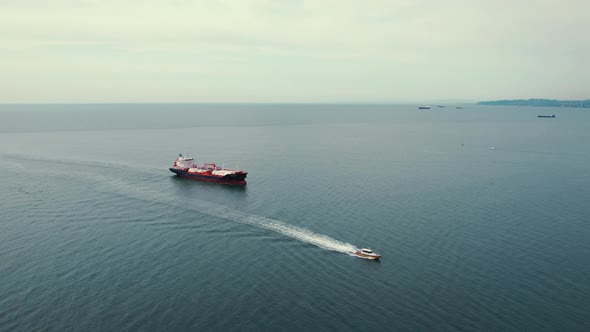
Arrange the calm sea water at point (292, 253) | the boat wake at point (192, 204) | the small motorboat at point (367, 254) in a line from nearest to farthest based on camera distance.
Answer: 1. the calm sea water at point (292, 253)
2. the small motorboat at point (367, 254)
3. the boat wake at point (192, 204)

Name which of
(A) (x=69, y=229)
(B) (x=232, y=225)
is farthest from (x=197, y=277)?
(A) (x=69, y=229)

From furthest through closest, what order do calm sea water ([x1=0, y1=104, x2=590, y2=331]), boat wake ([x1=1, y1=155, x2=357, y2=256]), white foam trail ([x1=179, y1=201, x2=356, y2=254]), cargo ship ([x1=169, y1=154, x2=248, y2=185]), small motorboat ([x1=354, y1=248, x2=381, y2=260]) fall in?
cargo ship ([x1=169, y1=154, x2=248, y2=185]) < boat wake ([x1=1, y1=155, x2=357, y2=256]) < white foam trail ([x1=179, y1=201, x2=356, y2=254]) < small motorboat ([x1=354, y1=248, x2=381, y2=260]) < calm sea water ([x1=0, y1=104, x2=590, y2=331])

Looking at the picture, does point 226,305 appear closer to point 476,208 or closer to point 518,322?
point 518,322

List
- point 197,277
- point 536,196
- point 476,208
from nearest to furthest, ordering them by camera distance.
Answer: point 197,277 → point 476,208 → point 536,196

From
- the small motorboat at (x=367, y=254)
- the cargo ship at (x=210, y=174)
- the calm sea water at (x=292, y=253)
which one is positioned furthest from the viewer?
the cargo ship at (x=210, y=174)

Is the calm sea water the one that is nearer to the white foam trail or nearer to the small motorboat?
the white foam trail

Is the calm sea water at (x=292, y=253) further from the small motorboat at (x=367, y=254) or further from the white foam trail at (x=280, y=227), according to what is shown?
the small motorboat at (x=367, y=254)

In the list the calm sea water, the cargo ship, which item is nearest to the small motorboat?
the calm sea water

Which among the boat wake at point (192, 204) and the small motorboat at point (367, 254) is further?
the boat wake at point (192, 204)

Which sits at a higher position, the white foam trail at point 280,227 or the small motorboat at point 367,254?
the white foam trail at point 280,227

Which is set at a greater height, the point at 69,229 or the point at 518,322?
the point at 69,229

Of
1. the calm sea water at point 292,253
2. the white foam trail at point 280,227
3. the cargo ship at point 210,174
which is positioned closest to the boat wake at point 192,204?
the white foam trail at point 280,227
